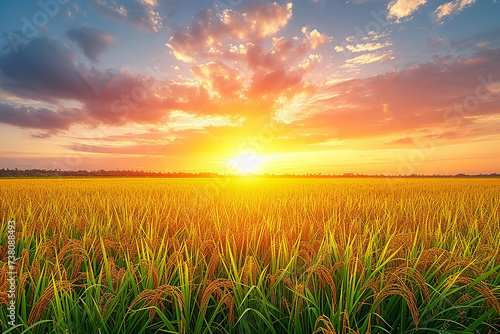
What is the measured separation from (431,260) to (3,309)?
3.65m

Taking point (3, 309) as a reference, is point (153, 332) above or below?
below

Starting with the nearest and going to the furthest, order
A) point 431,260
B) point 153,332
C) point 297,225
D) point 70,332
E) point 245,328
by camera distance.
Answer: point 70,332, point 245,328, point 153,332, point 431,260, point 297,225

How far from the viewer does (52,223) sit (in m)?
4.27

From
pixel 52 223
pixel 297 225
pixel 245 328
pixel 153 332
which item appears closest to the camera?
pixel 245 328

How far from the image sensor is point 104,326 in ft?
5.38

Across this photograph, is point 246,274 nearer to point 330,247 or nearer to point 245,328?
point 245,328

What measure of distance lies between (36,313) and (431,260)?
10.8 ft

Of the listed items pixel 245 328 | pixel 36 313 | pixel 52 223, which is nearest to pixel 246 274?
pixel 245 328

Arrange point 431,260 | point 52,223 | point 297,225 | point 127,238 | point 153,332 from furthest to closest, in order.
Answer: point 52,223 < point 297,225 < point 127,238 < point 431,260 < point 153,332

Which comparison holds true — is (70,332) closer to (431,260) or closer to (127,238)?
(127,238)

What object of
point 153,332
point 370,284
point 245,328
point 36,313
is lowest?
point 153,332

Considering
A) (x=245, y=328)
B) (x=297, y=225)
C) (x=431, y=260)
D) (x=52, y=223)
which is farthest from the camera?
(x=52, y=223)

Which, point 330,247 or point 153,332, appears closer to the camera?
point 153,332

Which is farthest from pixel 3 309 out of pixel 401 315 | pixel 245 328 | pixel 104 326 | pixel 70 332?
pixel 401 315
